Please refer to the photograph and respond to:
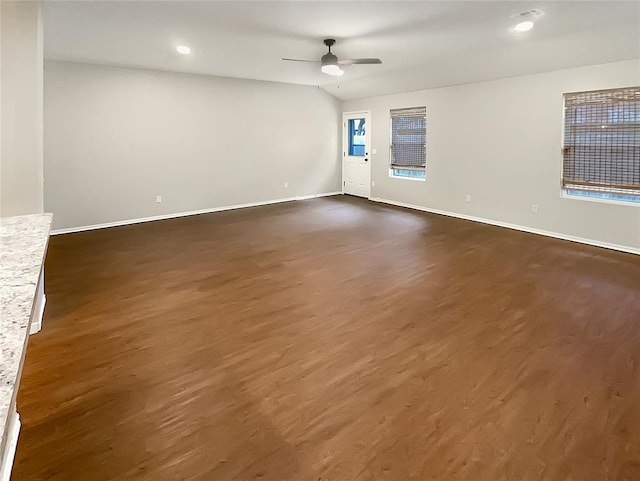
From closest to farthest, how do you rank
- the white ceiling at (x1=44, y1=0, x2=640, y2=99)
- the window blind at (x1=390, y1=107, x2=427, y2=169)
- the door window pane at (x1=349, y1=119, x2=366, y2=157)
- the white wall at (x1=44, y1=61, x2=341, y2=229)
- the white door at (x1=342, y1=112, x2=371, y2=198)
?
the white ceiling at (x1=44, y1=0, x2=640, y2=99) < the white wall at (x1=44, y1=61, x2=341, y2=229) < the window blind at (x1=390, y1=107, x2=427, y2=169) < the white door at (x1=342, y1=112, x2=371, y2=198) < the door window pane at (x1=349, y1=119, x2=366, y2=157)

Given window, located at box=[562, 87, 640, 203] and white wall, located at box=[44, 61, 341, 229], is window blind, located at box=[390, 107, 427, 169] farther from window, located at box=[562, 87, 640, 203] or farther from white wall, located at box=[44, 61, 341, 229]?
window, located at box=[562, 87, 640, 203]

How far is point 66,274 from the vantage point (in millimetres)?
4742

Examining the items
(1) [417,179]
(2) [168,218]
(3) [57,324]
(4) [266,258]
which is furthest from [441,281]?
(2) [168,218]

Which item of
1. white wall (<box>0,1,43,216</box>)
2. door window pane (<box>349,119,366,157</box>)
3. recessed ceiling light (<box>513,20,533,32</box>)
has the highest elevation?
recessed ceiling light (<box>513,20,533,32</box>)

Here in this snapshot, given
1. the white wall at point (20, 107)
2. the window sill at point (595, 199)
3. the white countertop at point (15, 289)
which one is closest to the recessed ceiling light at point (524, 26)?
the window sill at point (595, 199)

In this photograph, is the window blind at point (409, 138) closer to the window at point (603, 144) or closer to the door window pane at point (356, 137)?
the door window pane at point (356, 137)

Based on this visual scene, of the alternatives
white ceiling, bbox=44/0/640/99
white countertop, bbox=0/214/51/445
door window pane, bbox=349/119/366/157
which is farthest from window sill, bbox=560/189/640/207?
white countertop, bbox=0/214/51/445

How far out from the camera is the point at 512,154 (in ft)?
22.8

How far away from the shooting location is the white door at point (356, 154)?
9922 millimetres

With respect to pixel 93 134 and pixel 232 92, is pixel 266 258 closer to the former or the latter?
pixel 93 134

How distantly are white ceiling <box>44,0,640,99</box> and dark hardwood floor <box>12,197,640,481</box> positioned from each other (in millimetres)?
2618

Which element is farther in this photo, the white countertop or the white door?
the white door

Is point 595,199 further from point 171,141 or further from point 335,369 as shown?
→ point 171,141

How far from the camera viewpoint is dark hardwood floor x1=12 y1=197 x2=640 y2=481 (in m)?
2.00
